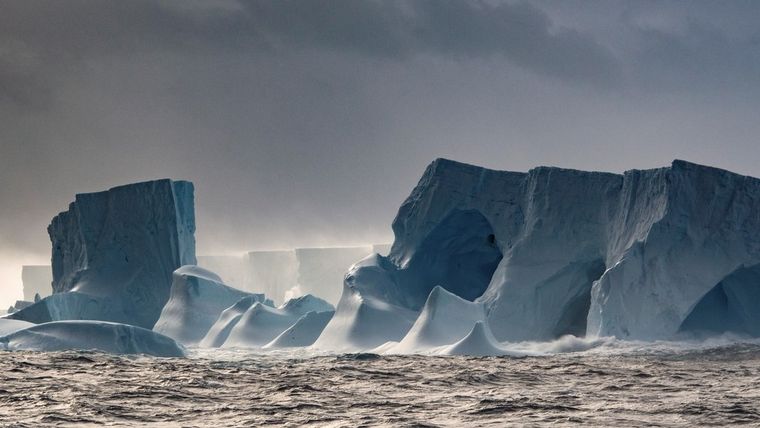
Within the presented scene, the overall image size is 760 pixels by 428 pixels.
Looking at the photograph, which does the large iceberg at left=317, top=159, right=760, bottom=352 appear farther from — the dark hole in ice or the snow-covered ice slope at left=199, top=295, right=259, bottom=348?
the snow-covered ice slope at left=199, top=295, right=259, bottom=348

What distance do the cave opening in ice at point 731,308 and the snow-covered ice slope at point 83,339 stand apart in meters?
10.8

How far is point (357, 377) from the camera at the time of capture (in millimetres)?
13922

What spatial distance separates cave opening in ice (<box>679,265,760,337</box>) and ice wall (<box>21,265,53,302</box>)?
44.2 metres

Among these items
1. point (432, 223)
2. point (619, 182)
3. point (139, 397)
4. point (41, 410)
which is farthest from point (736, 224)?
point (41, 410)

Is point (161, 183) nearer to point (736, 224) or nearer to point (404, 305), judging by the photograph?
point (404, 305)

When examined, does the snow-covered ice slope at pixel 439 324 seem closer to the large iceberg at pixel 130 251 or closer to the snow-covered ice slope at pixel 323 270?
the large iceberg at pixel 130 251

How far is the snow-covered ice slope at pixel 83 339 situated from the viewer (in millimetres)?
18828

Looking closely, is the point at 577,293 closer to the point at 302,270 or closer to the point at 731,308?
the point at 731,308

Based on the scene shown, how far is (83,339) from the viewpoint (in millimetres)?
18953

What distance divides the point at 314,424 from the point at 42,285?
53417 millimetres

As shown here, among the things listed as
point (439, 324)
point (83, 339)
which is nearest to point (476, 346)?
point (439, 324)

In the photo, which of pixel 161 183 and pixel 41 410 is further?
pixel 161 183

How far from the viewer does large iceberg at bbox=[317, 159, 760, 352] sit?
20.1 m

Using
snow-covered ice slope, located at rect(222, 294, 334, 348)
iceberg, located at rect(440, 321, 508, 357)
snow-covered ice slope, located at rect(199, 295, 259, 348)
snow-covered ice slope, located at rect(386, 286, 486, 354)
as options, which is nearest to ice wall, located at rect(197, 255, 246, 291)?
snow-covered ice slope, located at rect(199, 295, 259, 348)
